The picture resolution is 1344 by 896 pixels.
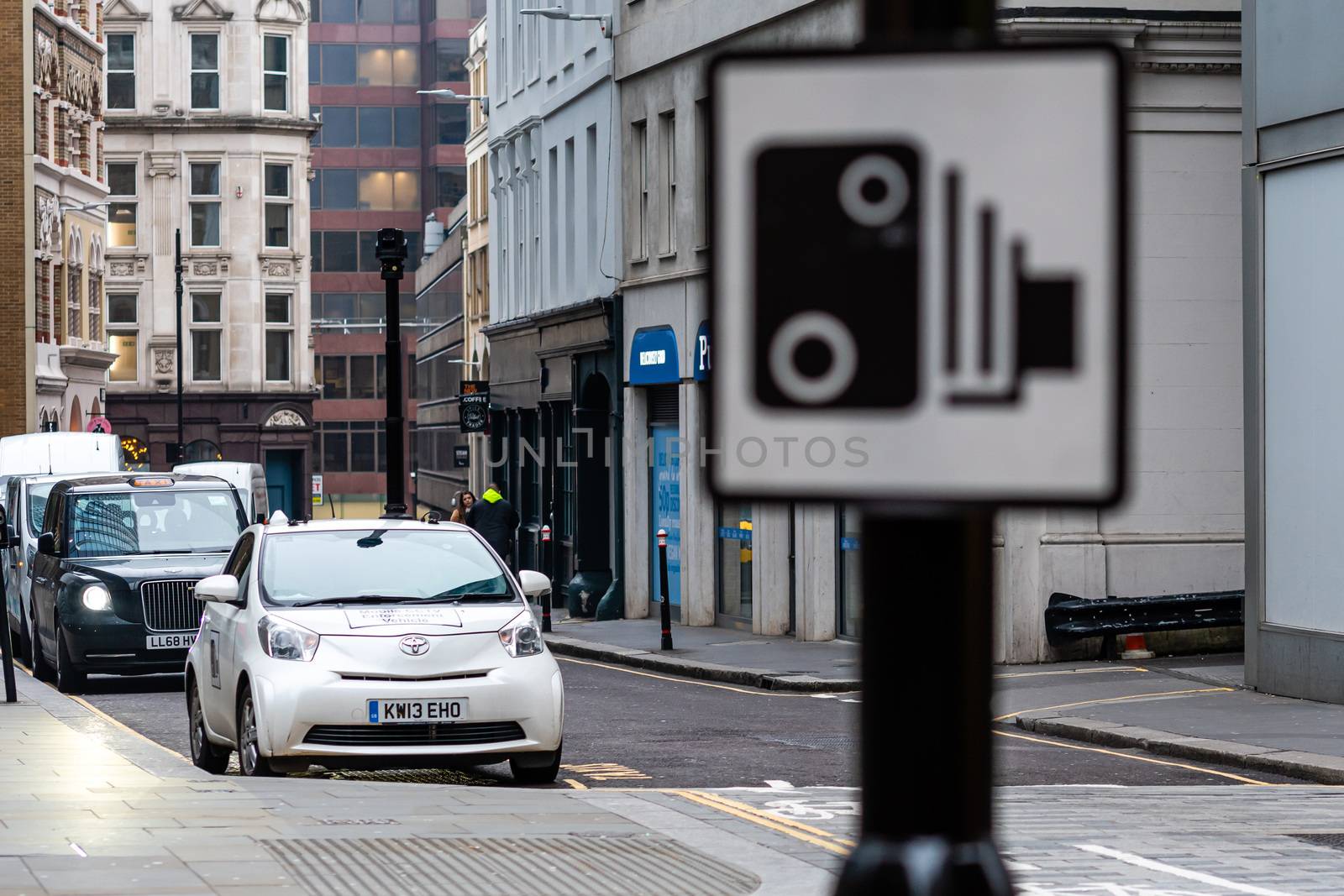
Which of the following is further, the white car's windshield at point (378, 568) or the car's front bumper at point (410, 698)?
the white car's windshield at point (378, 568)

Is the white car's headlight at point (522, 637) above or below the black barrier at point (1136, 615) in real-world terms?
above

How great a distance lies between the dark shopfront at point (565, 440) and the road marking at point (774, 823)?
75.7 ft

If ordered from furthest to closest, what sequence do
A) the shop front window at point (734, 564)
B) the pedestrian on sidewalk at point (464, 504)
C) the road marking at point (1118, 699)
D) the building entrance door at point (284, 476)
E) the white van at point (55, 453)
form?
the building entrance door at point (284, 476)
the pedestrian on sidewalk at point (464, 504)
the white van at point (55, 453)
the shop front window at point (734, 564)
the road marking at point (1118, 699)

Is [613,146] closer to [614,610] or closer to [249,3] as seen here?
[614,610]

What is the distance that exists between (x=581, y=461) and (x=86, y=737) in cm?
2255

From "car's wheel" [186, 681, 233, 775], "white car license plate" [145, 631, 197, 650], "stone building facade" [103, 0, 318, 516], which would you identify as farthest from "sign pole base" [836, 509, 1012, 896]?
"stone building facade" [103, 0, 318, 516]

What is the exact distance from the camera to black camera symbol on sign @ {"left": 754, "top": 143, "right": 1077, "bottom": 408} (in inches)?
100

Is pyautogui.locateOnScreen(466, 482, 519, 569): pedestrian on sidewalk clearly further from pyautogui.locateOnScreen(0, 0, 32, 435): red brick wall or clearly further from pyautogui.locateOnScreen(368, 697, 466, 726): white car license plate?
pyautogui.locateOnScreen(0, 0, 32, 435): red brick wall

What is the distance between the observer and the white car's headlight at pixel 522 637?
42.8ft

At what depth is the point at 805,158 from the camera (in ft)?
8.57

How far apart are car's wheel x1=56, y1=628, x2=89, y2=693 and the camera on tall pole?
397cm

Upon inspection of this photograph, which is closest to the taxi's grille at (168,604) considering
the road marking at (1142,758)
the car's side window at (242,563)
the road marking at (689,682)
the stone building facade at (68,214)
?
the road marking at (689,682)

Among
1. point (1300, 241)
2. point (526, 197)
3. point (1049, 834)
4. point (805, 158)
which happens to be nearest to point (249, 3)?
point (526, 197)

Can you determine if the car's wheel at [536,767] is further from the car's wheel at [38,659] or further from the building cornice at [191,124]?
the building cornice at [191,124]
